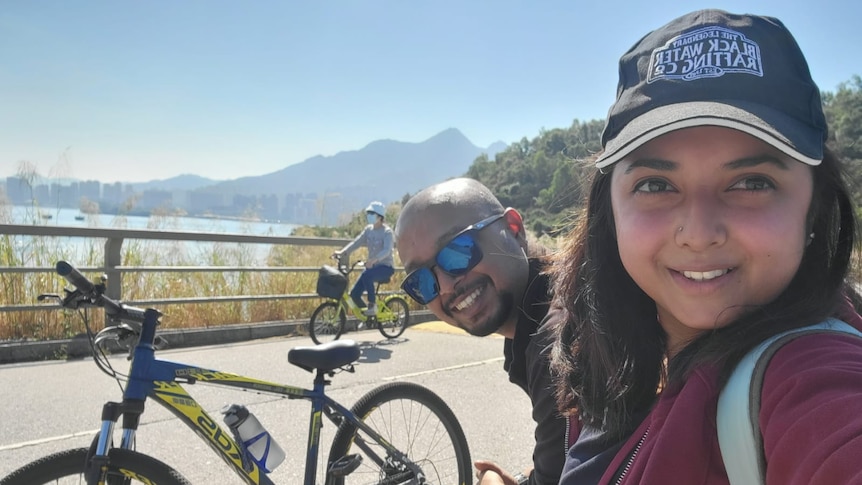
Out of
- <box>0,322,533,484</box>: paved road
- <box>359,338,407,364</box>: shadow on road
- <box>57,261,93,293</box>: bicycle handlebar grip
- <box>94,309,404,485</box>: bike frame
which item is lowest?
<box>359,338,407,364</box>: shadow on road

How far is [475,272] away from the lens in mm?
2008

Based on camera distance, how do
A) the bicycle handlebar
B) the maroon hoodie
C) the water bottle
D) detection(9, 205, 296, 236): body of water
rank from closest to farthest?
the maroon hoodie < the bicycle handlebar < the water bottle < detection(9, 205, 296, 236): body of water

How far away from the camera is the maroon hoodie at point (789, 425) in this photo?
28.1 inches

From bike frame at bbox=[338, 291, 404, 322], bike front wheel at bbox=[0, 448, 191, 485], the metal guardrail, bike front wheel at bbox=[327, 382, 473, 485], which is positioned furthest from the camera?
bike frame at bbox=[338, 291, 404, 322]

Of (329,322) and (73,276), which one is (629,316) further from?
(329,322)

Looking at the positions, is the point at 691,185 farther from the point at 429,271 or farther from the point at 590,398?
the point at 429,271

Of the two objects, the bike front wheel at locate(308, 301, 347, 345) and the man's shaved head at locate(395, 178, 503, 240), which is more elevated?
the man's shaved head at locate(395, 178, 503, 240)

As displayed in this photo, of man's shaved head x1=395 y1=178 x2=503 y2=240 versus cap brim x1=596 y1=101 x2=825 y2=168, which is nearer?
cap brim x1=596 y1=101 x2=825 y2=168

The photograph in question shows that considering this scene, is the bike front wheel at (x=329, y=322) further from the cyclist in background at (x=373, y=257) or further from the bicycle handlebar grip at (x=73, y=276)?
the bicycle handlebar grip at (x=73, y=276)

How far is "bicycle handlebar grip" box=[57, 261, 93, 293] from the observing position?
2272mm

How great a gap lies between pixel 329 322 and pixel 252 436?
6069mm

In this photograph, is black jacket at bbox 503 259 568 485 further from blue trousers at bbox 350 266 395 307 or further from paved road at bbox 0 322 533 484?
blue trousers at bbox 350 266 395 307

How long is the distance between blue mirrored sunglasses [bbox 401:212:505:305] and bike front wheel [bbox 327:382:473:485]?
1.18 m

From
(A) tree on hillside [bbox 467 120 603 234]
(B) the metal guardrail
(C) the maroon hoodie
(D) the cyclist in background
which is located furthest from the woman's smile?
(D) the cyclist in background
